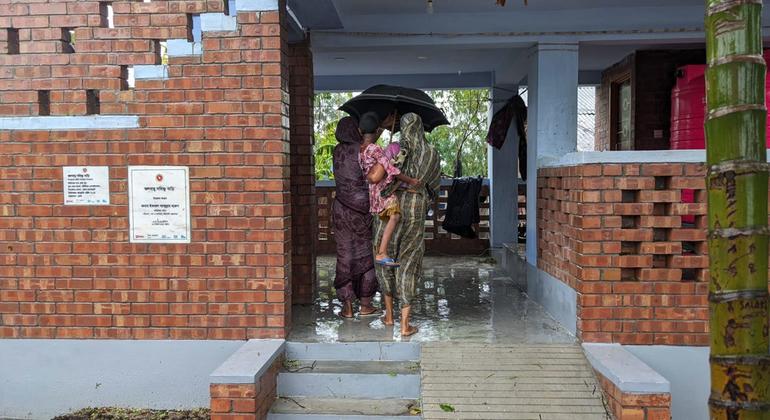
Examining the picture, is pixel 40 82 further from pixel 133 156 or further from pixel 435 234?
pixel 435 234

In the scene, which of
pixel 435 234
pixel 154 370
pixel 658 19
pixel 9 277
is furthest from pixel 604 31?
pixel 9 277

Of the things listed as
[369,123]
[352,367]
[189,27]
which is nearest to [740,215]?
[352,367]

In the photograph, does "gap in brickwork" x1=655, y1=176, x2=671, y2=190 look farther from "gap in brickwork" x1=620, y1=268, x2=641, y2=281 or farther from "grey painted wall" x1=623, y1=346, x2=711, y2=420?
"grey painted wall" x1=623, y1=346, x2=711, y2=420

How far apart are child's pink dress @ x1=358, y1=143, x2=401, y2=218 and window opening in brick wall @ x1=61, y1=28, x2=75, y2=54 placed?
7.68 feet

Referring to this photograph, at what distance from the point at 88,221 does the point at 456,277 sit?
179 inches

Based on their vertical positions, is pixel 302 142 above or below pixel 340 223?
above

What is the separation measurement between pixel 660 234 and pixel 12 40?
506cm

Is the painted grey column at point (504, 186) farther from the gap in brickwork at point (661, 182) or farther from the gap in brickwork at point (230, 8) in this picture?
the gap in brickwork at point (230, 8)

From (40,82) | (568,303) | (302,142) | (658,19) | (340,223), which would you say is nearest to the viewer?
(40,82)

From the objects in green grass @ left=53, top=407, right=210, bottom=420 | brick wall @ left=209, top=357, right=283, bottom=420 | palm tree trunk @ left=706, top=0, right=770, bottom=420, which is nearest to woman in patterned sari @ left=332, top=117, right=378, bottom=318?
green grass @ left=53, top=407, right=210, bottom=420

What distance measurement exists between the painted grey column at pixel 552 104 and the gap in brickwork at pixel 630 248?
74.9 inches

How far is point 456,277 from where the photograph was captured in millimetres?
7906

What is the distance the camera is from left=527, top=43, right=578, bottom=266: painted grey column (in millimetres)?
6566

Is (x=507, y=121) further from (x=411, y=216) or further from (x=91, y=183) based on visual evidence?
(x=91, y=183)
